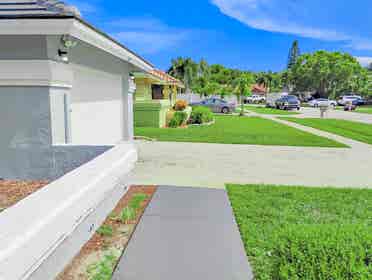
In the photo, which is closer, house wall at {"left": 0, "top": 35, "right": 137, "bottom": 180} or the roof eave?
the roof eave

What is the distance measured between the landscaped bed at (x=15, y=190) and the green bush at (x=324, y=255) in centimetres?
344

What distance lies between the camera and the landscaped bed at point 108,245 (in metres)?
3.03

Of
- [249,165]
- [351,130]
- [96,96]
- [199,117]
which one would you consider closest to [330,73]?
[351,130]

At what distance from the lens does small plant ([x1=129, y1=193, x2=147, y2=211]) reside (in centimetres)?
488

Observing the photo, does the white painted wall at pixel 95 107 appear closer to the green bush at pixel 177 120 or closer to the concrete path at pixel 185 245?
the concrete path at pixel 185 245

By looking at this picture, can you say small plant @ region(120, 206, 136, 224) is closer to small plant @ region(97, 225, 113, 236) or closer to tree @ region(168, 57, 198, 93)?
small plant @ region(97, 225, 113, 236)

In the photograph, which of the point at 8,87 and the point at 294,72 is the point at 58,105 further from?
the point at 294,72

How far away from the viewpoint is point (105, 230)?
396 cm

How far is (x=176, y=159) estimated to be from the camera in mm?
8734

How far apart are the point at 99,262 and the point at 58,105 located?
247cm

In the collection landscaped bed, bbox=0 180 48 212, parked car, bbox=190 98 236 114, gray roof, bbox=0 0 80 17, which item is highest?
gray roof, bbox=0 0 80 17

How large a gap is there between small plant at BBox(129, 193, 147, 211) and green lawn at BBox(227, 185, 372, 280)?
1507 mm

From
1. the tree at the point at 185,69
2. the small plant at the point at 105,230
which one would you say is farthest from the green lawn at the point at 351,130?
the tree at the point at 185,69

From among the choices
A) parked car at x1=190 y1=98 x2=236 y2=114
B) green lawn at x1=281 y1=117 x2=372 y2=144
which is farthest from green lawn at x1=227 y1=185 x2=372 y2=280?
parked car at x1=190 y1=98 x2=236 y2=114
